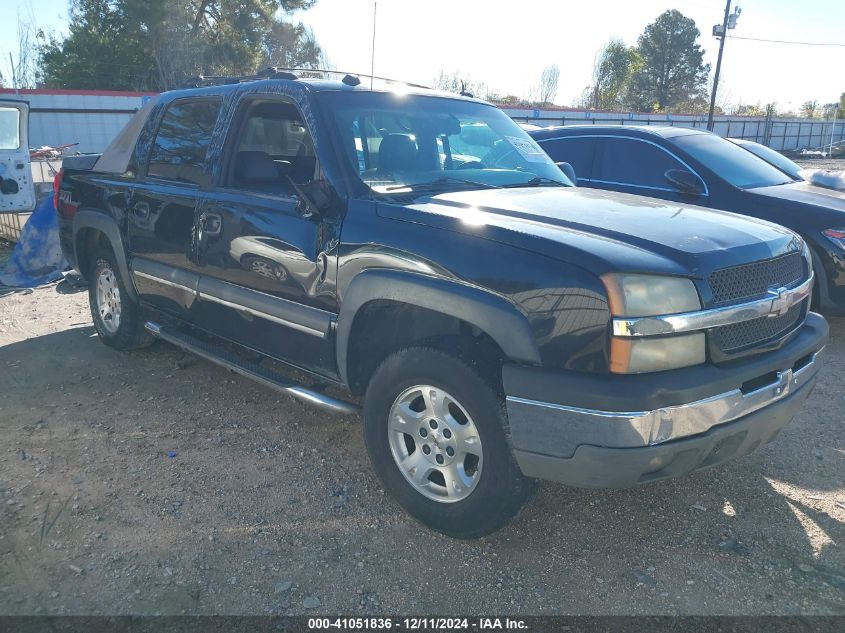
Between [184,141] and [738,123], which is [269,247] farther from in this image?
[738,123]

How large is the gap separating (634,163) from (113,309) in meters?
5.01

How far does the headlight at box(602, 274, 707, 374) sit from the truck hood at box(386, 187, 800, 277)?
0.16 ft

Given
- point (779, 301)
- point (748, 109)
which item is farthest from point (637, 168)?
point (748, 109)

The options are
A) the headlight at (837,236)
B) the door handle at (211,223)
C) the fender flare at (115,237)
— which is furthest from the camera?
the headlight at (837,236)

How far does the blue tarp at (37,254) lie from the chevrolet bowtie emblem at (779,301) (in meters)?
7.63

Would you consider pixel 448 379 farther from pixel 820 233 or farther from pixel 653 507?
pixel 820 233

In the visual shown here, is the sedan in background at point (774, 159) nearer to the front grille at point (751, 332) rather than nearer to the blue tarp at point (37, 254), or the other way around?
the front grille at point (751, 332)

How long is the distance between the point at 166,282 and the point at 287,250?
4.61 feet

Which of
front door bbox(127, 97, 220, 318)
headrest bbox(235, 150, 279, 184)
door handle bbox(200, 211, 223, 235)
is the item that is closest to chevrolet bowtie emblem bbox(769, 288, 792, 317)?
headrest bbox(235, 150, 279, 184)

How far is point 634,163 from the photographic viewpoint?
266 inches

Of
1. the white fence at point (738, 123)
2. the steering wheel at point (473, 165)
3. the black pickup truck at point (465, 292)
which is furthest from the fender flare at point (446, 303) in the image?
the white fence at point (738, 123)

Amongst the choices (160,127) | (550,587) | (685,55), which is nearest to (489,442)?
(550,587)

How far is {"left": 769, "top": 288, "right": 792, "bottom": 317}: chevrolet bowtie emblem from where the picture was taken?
276 centimetres

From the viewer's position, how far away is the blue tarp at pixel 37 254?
778cm
